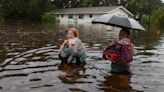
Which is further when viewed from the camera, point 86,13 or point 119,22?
point 86,13

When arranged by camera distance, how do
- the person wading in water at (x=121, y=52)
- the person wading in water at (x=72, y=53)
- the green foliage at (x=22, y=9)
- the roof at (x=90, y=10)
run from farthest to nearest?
the roof at (x=90, y=10) → the green foliage at (x=22, y=9) → the person wading in water at (x=72, y=53) → the person wading in water at (x=121, y=52)

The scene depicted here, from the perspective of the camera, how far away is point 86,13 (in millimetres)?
72875

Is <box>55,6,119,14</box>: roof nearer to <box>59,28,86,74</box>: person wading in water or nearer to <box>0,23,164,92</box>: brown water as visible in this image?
<box>0,23,164,92</box>: brown water

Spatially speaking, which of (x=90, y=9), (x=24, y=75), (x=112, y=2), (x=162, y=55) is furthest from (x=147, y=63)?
(x=112, y=2)

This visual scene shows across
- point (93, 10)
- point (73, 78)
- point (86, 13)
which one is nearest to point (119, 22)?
point (73, 78)

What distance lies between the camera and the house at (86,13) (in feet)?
230

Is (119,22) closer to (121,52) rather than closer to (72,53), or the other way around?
(121,52)

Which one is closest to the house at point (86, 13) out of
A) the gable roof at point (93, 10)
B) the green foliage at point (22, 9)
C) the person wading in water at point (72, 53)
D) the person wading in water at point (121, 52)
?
the gable roof at point (93, 10)

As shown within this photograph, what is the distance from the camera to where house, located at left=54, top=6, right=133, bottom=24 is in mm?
70219

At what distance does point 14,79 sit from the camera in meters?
8.48

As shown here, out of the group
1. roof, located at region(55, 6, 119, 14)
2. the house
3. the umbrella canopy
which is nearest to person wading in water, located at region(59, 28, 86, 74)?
the umbrella canopy

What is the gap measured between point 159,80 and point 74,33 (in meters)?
3.21

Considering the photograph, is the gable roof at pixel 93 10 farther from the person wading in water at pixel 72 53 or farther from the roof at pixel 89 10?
the person wading in water at pixel 72 53

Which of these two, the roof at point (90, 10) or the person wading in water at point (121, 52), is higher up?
the roof at point (90, 10)
